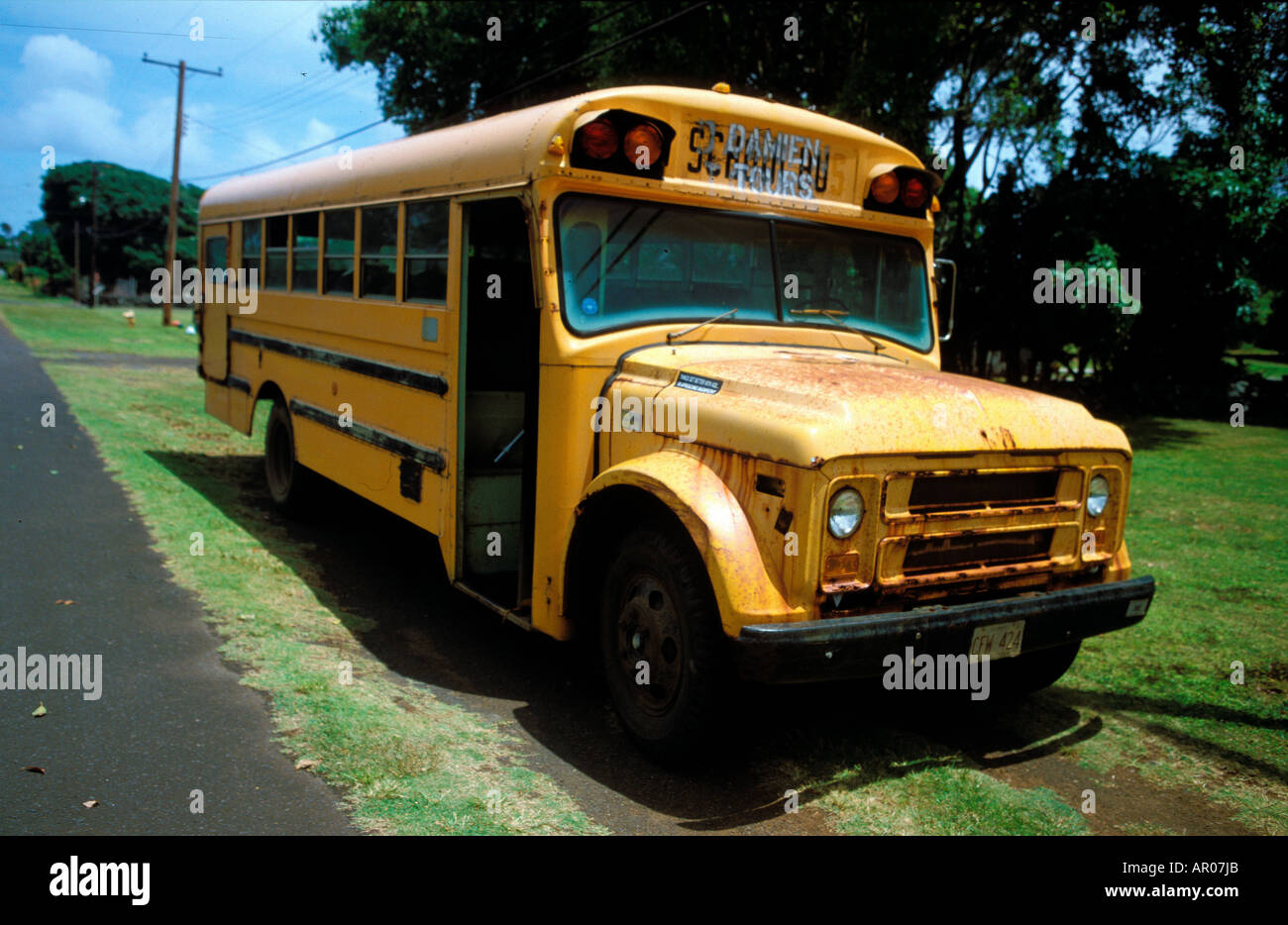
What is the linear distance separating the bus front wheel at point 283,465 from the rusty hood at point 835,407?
415 centimetres

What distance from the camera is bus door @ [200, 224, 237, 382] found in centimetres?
889

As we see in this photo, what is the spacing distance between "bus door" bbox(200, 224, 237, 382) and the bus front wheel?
136 centimetres

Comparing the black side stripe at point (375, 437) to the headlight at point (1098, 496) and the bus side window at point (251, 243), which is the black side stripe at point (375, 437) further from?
the headlight at point (1098, 496)

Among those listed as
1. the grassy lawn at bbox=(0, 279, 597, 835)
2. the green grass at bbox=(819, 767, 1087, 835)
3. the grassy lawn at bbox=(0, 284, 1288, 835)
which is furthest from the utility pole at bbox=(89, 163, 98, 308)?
the green grass at bbox=(819, 767, 1087, 835)

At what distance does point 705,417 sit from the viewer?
12.5ft

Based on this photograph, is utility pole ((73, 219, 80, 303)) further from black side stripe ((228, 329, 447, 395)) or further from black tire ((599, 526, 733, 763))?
black tire ((599, 526, 733, 763))

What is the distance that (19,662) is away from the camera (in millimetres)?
4520

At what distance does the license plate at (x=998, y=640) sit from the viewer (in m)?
3.68

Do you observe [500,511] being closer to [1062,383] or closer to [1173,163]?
[1173,163]

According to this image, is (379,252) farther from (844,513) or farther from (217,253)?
(217,253)

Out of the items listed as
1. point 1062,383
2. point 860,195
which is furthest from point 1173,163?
point 860,195

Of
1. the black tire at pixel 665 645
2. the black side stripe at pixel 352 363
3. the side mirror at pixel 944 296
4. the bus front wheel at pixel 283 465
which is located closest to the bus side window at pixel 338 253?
the black side stripe at pixel 352 363
